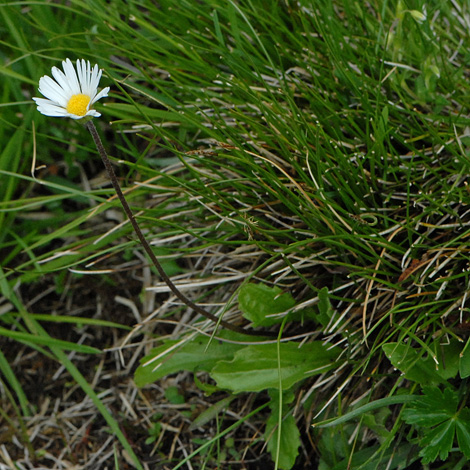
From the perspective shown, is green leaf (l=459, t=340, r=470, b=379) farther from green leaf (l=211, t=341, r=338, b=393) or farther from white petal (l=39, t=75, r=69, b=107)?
Result: white petal (l=39, t=75, r=69, b=107)

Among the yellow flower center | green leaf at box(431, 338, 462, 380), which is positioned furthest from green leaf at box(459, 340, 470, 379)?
the yellow flower center

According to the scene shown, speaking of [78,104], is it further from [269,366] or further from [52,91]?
[269,366]

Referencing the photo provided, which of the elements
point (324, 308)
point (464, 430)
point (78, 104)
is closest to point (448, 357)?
point (464, 430)

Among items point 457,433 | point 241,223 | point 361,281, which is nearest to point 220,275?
point 241,223

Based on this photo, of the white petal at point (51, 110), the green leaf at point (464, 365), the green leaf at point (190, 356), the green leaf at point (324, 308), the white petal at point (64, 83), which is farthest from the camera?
the green leaf at point (190, 356)

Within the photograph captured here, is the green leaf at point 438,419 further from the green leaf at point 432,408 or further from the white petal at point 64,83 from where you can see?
the white petal at point 64,83

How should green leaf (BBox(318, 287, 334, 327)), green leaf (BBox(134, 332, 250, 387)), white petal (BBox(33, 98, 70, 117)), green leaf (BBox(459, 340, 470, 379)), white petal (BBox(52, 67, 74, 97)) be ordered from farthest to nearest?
green leaf (BBox(134, 332, 250, 387))
green leaf (BBox(318, 287, 334, 327))
green leaf (BBox(459, 340, 470, 379))
white petal (BBox(52, 67, 74, 97))
white petal (BBox(33, 98, 70, 117))

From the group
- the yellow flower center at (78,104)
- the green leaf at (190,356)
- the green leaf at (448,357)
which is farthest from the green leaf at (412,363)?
the yellow flower center at (78,104)
